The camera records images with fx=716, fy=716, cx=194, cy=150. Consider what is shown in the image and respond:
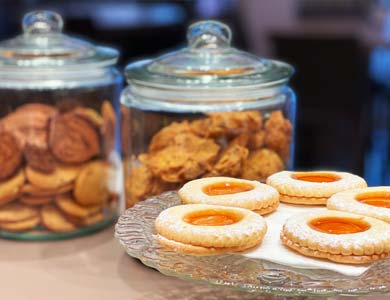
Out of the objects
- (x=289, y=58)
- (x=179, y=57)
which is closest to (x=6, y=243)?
(x=179, y=57)

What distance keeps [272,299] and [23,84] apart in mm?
440

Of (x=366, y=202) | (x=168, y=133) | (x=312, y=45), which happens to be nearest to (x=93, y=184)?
(x=168, y=133)

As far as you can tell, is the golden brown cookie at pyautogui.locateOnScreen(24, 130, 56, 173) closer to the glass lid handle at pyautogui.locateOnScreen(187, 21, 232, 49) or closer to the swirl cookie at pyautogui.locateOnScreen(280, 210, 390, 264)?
the glass lid handle at pyautogui.locateOnScreen(187, 21, 232, 49)

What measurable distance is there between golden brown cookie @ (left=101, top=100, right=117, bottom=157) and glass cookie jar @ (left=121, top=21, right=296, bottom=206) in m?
0.07

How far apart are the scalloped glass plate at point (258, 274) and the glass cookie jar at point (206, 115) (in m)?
0.20

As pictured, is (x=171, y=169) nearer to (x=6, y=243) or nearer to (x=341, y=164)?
(x=6, y=243)

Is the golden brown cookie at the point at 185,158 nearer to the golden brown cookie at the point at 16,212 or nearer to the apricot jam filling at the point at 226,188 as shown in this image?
the apricot jam filling at the point at 226,188

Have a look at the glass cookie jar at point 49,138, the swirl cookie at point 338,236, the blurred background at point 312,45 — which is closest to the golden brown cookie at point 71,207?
the glass cookie jar at point 49,138

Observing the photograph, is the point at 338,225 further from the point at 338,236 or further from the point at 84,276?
the point at 84,276

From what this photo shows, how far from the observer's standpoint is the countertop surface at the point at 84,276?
776 millimetres

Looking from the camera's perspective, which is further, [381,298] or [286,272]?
[381,298]

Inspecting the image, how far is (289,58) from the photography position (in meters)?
3.42

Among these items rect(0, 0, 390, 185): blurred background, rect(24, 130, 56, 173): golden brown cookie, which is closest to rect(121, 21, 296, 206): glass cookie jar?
rect(24, 130, 56, 173): golden brown cookie

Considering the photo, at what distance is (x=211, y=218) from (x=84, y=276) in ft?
0.64
